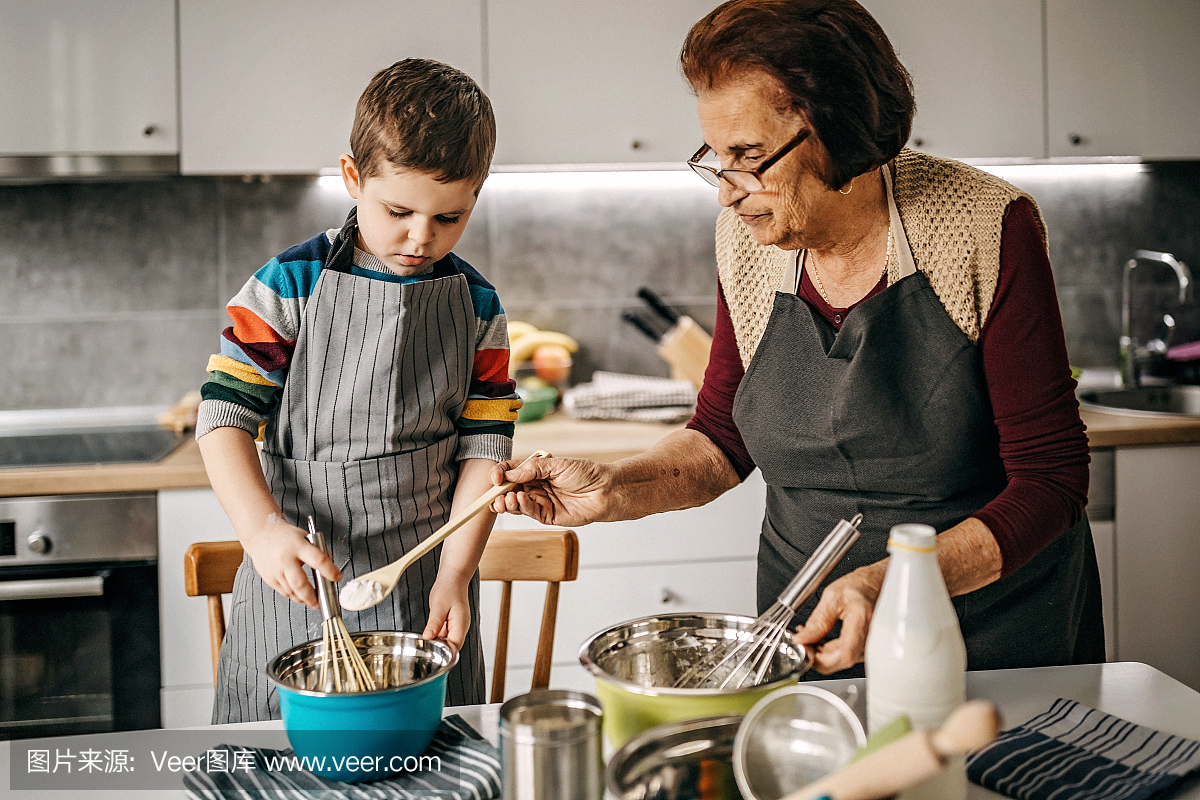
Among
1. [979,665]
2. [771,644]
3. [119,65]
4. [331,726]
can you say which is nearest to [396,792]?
[331,726]

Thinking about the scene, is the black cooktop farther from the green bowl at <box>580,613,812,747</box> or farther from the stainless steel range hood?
the green bowl at <box>580,613,812,747</box>

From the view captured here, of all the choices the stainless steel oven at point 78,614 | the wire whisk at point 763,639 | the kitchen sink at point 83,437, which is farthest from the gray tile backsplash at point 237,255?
the wire whisk at point 763,639

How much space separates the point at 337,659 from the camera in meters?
0.83

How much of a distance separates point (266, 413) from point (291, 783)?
53 centimetres

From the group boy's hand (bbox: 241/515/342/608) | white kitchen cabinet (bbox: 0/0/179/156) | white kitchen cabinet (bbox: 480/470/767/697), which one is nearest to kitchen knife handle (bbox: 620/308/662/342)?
white kitchen cabinet (bbox: 480/470/767/697)

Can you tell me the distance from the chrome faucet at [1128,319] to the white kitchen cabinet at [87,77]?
7.89 feet

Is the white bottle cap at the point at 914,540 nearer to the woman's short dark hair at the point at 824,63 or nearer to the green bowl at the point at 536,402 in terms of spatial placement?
the woman's short dark hair at the point at 824,63

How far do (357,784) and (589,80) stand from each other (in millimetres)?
1758

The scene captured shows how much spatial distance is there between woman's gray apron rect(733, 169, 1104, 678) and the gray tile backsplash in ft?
4.52

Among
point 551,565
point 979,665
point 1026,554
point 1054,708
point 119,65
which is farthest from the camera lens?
point 119,65

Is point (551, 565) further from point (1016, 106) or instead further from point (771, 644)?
point (1016, 106)

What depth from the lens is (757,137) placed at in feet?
3.41

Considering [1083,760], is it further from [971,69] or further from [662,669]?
[971,69]

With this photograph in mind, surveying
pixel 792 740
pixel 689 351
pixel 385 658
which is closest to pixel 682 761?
pixel 792 740
